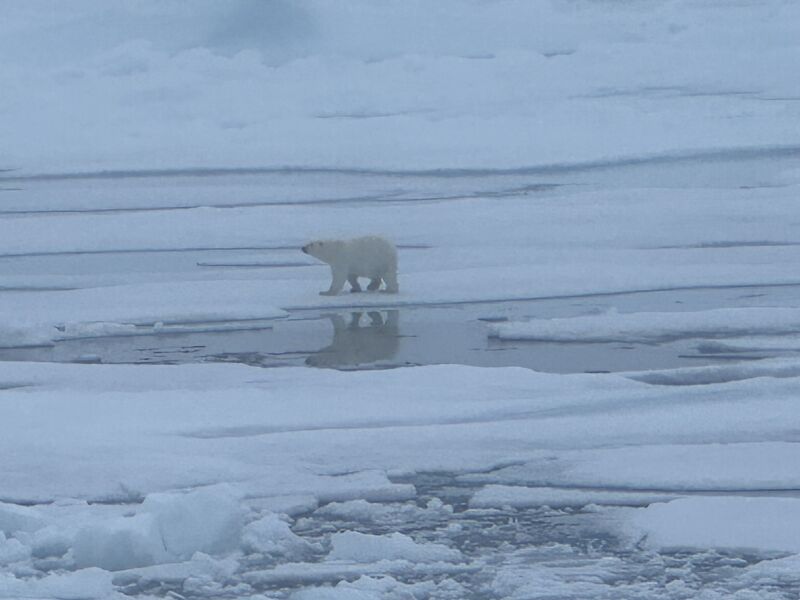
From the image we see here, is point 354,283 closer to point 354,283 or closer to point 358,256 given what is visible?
point 354,283

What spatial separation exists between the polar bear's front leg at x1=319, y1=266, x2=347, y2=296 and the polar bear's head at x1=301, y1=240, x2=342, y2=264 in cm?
9

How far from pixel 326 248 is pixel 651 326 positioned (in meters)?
1.84

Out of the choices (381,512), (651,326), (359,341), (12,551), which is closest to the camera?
(12,551)

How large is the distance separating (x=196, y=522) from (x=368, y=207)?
8361mm

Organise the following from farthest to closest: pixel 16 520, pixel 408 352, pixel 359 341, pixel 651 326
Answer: pixel 651 326
pixel 359 341
pixel 408 352
pixel 16 520

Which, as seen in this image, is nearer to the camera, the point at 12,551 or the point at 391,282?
the point at 12,551

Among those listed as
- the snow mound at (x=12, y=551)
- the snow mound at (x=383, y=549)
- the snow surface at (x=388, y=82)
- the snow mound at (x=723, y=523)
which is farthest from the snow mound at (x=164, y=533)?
the snow surface at (x=388, y=82)

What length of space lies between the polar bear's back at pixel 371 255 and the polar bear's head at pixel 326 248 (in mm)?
55

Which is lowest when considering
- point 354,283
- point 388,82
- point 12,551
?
point 12,551

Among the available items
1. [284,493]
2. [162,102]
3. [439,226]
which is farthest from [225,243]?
[162,102]

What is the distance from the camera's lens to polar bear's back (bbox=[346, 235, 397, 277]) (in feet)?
25.5

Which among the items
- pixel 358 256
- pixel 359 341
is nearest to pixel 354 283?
pixel 358 256

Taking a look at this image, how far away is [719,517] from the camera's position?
4.35m

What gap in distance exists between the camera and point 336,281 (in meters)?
7.95
